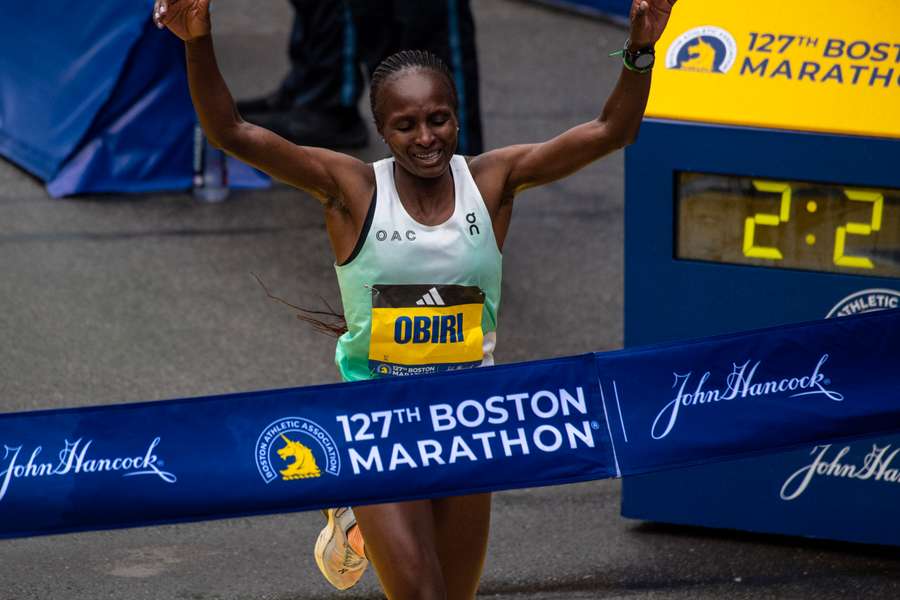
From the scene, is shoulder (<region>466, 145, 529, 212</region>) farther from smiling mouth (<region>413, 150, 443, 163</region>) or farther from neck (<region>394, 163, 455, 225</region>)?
smiling mouth (<region>413, 150, 443, 163</region>)

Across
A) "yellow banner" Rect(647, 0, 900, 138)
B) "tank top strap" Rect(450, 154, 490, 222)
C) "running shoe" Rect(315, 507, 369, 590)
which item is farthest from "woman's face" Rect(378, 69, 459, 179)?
"yellow banner" Rect(647, 0, 900, 138)

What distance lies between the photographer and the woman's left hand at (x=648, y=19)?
3537 mm

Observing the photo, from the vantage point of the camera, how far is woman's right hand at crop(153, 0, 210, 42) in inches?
132

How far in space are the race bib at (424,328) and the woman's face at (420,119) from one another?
12.0 inches

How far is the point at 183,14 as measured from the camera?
3365mm

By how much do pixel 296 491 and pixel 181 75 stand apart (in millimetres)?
5176

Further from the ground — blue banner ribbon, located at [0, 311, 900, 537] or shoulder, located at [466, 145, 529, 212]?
shoulder, located at [466, 145, 529, 212]

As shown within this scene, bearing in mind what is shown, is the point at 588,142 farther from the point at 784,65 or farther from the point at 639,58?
the point at 784,65

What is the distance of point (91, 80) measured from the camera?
830cm

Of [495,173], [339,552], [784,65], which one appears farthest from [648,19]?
[339,552]

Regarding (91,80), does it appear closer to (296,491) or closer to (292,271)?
(292,271)

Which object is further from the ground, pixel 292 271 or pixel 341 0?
pixel 341 0

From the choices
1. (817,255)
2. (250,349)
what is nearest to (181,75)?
(250,349)

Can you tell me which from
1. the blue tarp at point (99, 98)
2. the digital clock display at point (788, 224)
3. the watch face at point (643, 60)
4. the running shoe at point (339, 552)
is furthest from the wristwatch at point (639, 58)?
the blue tarp at point (99, 98)
